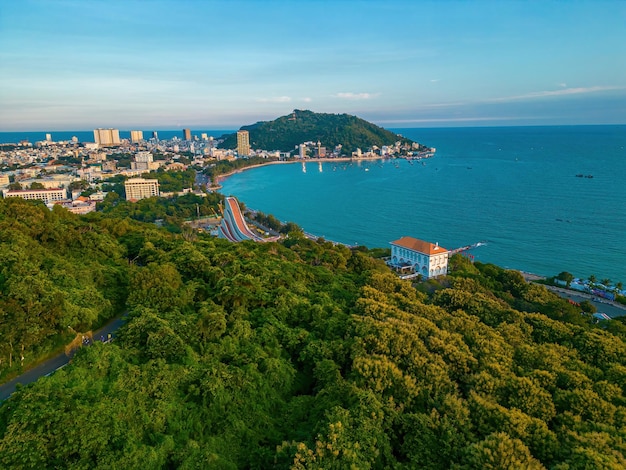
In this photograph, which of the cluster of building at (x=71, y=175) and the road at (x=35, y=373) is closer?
the road at (x=35, y=373)

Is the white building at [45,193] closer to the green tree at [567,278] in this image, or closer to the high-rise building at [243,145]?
the green tree at [567,278]

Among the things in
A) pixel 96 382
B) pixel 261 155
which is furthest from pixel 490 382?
pixel 261 155

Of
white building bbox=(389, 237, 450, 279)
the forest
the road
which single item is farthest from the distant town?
white building bbox=(389, 237, 450, 279)

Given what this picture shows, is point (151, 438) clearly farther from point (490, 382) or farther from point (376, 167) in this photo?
point (376, 167)

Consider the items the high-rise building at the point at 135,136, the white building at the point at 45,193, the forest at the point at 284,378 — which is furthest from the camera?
the high-rise building at the point at 135,136

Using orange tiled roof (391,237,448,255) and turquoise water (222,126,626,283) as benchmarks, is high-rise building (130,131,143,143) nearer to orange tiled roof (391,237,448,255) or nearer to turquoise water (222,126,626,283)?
turquoise water (222,126,626,283)

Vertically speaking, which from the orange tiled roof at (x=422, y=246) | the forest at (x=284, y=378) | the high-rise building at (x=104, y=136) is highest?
the high-rise building at (x=104, y=136)

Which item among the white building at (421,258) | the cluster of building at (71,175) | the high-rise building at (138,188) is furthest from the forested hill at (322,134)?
the white building at (421,258)

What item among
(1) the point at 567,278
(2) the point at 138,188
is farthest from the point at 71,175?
(1) the point at 567,278

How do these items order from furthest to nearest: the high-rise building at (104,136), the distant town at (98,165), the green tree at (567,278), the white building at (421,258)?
the high-rise building at (104,136) < the distant town at (98,165) < the white building at (421,258) < the green tree at (567,278)
